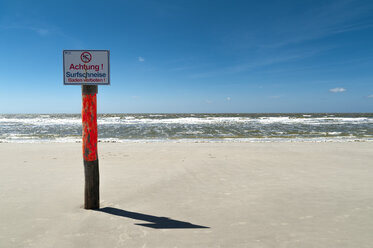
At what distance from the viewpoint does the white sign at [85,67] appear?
402cm

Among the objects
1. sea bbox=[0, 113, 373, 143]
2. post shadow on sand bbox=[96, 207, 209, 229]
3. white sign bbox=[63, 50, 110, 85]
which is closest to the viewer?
post shadow on sand bbox=[96, 207, 209, 229]

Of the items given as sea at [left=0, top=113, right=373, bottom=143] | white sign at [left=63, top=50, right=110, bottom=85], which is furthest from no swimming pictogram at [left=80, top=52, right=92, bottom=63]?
sea at [left=0, top=113, right=373, bottom=143]

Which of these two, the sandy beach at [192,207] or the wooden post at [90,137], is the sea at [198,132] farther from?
the wooden post at [90,137]

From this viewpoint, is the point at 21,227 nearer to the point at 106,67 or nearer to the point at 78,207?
the point at 78,207

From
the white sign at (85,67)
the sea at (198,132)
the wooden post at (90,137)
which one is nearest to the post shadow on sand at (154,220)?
the wooden post at (90,137)

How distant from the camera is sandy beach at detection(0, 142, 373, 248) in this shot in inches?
132

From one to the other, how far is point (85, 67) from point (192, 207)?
3.56 m

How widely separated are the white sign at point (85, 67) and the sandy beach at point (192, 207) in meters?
2.61

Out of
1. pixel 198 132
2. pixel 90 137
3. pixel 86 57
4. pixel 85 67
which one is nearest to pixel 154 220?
pixel 90 137

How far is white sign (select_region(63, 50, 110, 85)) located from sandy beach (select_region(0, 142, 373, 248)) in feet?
8.55

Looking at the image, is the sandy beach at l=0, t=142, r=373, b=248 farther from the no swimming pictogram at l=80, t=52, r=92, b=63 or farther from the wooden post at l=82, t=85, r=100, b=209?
the no swimming pictogram at l=80, t=52, r=92, b=63

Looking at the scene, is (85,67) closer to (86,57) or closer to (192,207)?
(86,57)

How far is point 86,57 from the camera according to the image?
13.3ft

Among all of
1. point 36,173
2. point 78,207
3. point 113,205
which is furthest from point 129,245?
point 36,173
